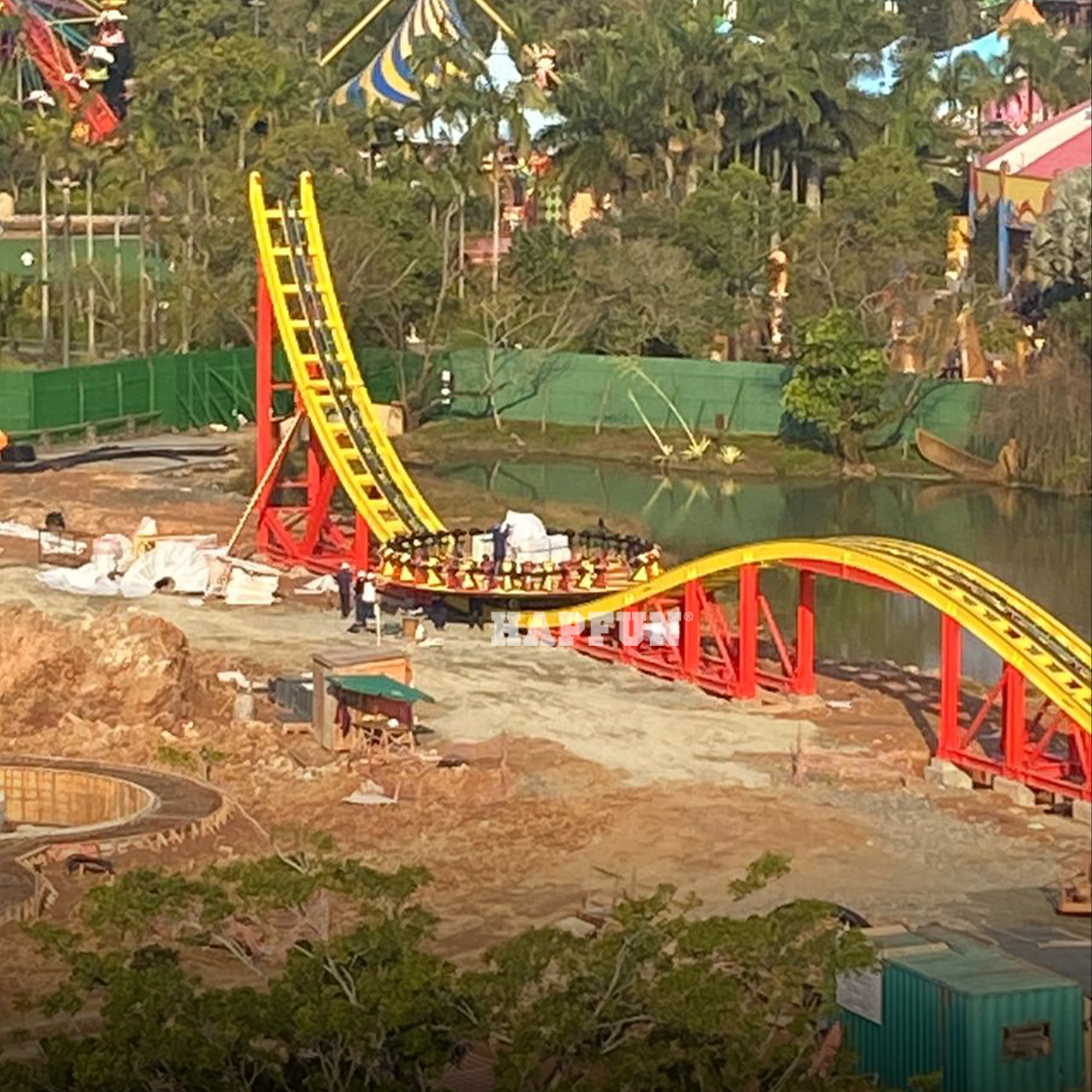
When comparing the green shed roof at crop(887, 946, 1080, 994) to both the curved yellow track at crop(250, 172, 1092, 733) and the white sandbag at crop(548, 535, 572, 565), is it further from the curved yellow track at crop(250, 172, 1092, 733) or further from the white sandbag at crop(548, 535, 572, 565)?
the white sandbag at crop(548, 535, 572, 565)

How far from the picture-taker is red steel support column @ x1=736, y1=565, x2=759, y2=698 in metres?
46.5

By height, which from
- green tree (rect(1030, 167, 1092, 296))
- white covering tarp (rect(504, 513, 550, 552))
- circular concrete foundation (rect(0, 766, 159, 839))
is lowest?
circular concrete foundation (rect(0, 766, 159, 839))

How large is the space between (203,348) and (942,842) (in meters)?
47.0

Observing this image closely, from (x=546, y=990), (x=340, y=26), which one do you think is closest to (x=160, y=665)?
(x=546, y=990)

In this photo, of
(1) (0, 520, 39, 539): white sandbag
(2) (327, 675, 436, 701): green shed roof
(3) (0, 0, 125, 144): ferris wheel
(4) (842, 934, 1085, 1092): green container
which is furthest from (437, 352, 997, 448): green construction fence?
(4) (842, 934, 1085, 1092): green container

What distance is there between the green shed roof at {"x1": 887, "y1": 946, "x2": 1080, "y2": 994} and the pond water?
23911 mm

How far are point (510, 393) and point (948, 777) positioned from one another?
139 feet

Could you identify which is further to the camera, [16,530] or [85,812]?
[16,530]

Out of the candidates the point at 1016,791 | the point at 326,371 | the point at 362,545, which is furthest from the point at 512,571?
the point at 1016,791

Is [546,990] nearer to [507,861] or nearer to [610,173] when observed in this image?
[507,861]

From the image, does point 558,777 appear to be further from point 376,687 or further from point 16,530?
point 16,530

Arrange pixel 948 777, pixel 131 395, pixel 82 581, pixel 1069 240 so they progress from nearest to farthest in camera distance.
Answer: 1. pixel 948 777
2. pixel 82 581
3. pixel 131 395
4. pixel 1069 240

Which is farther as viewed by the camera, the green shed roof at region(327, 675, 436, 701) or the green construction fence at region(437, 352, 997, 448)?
the green construction fence at region(437, 352, 997, 448)

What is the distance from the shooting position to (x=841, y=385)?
76000mm
